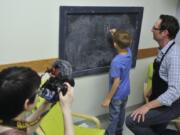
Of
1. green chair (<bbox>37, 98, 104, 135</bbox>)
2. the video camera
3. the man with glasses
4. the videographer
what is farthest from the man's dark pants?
the videographer

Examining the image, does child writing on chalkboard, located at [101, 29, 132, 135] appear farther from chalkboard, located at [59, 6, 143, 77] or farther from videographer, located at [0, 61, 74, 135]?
videographer, located at [0, 61, 74, 135]

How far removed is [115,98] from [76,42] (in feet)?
2.14

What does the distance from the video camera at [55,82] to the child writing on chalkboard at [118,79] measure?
126 centimetres

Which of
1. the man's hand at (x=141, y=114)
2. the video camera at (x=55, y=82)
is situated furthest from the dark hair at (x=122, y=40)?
the video camera at (x=55, y=82)

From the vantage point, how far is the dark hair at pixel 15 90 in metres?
1.24

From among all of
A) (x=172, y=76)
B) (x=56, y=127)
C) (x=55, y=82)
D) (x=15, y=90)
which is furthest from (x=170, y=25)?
(x=15, y=90)

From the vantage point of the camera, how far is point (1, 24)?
88.9 inches

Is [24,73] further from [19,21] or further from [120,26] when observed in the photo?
[120,26]

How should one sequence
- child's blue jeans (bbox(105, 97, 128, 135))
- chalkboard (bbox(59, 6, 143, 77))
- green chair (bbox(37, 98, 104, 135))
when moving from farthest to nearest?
child's blue jeans (bbox(105, 97, 128, 135)), chalkboard (bbox(59, 6, 143, 77)), green chair (bbox(37, 98, 104, 135))

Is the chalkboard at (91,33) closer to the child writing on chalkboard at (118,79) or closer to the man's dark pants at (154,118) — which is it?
the child writing on chalkboard at (118,79)

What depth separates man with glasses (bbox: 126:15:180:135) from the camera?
2.38m

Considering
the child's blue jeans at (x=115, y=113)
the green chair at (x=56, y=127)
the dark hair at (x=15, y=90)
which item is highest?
the dark hair at (x=15, y=90)

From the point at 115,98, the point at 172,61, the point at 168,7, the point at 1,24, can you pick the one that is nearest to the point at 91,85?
the point at 115,98

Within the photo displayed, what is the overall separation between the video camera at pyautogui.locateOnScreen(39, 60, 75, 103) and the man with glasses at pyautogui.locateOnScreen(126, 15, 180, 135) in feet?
3.50
